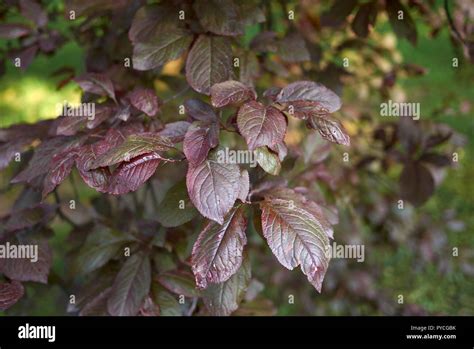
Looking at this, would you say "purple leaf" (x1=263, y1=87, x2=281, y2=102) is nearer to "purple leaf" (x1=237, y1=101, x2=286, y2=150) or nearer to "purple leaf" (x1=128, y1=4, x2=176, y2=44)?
"purple leaf" (x1=237, y1=101, x2=286, y2=150)

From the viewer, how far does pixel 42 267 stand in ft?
5.22

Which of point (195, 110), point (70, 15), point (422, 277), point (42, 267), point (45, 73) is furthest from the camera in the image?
point (45, 73)

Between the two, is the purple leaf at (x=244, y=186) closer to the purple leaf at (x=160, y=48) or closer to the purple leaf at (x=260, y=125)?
the purple leaf at (x=260, y=125)

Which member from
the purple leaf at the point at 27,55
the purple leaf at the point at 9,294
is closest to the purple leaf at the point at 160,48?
the purple leaf at the point at 27,55

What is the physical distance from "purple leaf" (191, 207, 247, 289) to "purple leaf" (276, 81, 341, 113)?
30 cm

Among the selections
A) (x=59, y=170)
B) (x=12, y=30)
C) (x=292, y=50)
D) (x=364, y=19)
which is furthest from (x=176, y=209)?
(x=364, y=19)

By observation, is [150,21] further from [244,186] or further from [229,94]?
[244,186]

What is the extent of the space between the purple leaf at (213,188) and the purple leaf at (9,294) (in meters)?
0.49

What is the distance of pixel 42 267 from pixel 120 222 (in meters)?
0.56

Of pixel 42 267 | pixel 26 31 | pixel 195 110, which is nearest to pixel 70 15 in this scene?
pixel 26 31

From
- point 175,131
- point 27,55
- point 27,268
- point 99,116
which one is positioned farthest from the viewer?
point 27,55

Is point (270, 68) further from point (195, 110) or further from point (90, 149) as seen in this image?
point (90, 149)

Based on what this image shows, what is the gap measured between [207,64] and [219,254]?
1.65 feet

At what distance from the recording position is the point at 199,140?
1269mm
